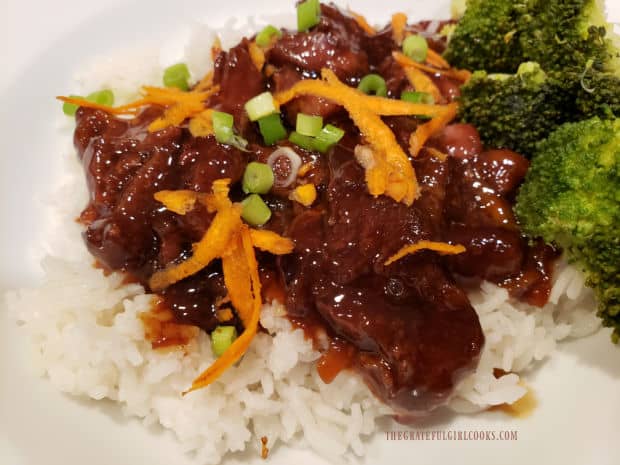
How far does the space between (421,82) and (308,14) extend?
3.04 feet

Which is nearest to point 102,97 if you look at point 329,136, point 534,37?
point 329,136

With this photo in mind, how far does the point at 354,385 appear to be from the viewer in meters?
3.56

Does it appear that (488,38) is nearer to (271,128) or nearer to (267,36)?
(267,36)

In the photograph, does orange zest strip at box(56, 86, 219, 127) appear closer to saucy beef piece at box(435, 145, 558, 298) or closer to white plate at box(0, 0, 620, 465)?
white plate at box(0, 0, 620, 465)

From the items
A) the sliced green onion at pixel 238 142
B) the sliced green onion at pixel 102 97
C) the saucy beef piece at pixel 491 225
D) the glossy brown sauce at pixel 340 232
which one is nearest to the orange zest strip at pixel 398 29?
the glossy brown sauce at pixel 340 232

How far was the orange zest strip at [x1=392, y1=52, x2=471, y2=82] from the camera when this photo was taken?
4055 millimetres

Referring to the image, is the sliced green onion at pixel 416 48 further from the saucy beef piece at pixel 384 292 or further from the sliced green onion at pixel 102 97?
the sliced green onion at pixel 102 97

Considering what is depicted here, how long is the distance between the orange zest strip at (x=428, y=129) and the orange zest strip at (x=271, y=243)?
93 cm

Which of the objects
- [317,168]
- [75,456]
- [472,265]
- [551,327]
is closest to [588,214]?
[472,265]

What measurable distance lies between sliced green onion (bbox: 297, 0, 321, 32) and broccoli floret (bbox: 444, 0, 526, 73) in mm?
1003

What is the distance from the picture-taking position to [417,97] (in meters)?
3.80

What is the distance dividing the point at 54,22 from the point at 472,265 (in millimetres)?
4152

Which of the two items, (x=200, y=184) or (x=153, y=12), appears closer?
(x=200, y=184)

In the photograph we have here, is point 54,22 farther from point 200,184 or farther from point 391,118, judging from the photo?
point 391,118
